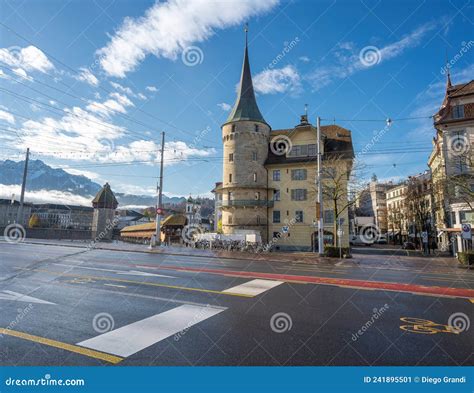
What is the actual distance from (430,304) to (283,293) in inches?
150

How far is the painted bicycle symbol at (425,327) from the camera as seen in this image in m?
5.54

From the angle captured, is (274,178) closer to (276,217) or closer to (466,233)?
(276,217)

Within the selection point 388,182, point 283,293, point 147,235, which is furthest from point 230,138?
point 388,182

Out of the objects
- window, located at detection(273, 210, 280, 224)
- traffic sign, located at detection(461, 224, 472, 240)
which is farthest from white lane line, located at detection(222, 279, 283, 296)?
window, located at detection(273, 210, 280, 224)

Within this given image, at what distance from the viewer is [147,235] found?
56562 mm

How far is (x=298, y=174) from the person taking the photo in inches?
1613

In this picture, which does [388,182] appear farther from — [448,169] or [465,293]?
[465,293]

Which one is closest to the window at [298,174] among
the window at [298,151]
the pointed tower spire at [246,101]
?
the window at [298,151]

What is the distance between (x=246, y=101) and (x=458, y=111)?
27171 millimetres

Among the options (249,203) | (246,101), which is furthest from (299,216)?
(246,101)

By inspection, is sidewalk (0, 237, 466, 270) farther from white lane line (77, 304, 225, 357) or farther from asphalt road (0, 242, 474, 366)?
white lane line (77, 304, 225, 357)

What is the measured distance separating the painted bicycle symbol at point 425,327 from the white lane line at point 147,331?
383cm

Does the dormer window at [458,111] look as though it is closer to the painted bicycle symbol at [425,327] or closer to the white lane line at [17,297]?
the painted bicycle symbol at [425,327]

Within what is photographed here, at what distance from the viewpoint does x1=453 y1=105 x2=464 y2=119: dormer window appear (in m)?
35.8
